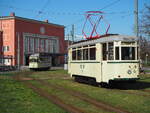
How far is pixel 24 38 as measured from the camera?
62906 mm

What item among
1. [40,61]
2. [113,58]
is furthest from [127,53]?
[40,61]

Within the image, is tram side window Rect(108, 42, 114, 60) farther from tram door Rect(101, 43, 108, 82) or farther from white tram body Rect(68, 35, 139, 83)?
→ tram door Rect(101, 43, 108, 82)

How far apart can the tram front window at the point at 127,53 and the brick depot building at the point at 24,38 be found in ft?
140

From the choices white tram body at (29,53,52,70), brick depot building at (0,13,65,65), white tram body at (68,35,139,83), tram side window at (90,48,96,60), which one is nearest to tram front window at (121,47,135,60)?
white tram body at (68,35,139,83)

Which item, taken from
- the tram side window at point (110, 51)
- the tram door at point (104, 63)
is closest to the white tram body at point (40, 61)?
the tram door at point (104, 63)

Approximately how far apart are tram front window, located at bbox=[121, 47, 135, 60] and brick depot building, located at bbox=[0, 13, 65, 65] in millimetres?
42779

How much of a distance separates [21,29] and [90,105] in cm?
5467

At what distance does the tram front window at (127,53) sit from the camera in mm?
13884

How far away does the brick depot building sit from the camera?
60.2m

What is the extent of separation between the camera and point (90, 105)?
9398 millimetres

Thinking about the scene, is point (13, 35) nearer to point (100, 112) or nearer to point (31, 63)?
point (31, 63)

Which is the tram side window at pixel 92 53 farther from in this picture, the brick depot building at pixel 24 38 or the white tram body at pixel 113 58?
the brick depot building at pixel 24 38

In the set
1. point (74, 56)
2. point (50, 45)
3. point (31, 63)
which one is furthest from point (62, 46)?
point (74, 56)

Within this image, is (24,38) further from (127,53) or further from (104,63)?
(127,53)
